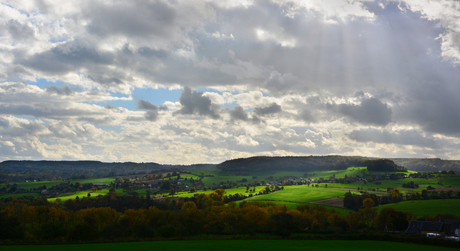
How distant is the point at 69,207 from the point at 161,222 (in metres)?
59.9

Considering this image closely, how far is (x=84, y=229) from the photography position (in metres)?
61.4

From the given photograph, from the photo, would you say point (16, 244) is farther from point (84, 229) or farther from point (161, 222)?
point (161, 222)

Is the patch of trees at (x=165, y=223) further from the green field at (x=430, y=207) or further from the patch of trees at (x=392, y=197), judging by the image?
the patch of trees at (x=392, y=197)

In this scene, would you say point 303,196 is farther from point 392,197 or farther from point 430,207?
point 430,207

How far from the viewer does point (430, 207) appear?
373 feet

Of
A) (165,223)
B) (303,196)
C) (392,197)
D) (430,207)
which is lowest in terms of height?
(303,196)

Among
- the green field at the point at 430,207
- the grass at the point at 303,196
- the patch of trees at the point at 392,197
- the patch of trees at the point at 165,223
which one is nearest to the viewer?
the patch of trees at the point at 165,223

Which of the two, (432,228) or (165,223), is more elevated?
(165,223)

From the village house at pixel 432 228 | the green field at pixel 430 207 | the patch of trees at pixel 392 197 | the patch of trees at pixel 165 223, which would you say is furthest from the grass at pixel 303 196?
the village house at pixel 432 228

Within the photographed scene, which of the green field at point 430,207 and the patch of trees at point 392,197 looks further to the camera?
the patch of trees at point 392,197

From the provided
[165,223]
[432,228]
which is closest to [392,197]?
[432,228]

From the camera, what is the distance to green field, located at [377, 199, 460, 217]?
4112 inches

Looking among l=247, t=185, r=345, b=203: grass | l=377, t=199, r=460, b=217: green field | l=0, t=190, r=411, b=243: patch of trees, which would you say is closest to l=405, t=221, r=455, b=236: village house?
l=0, t=190, r=411, b=243: patch of trees

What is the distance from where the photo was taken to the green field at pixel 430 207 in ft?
343
